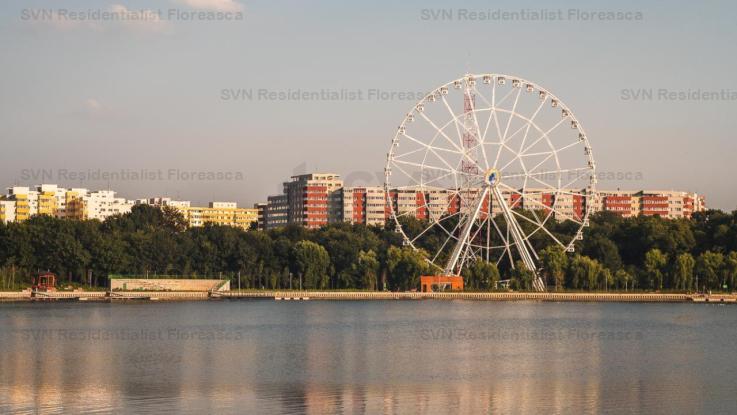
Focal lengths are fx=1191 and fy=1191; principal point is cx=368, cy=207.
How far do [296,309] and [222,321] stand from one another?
1350 cm

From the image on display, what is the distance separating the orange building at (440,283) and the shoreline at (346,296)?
0.77 meters

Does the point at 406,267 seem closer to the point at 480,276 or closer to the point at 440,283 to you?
→ the point at 440,283

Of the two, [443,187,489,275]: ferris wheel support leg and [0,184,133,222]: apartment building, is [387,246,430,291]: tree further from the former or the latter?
[0,184,133,222]: apartment building

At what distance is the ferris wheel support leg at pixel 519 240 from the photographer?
83938 millimetres

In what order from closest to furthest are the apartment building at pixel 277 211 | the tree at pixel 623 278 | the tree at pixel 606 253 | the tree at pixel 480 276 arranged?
the tree at pixel 480 276, the tree at pixel 623 278, the tree at pixel 606 253, the apartment building at pixel 277 211

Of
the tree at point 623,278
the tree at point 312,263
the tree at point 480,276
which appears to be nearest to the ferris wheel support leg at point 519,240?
the tree at point 480,276

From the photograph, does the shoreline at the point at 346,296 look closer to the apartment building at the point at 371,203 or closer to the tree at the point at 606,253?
the tree at the point at 606,253

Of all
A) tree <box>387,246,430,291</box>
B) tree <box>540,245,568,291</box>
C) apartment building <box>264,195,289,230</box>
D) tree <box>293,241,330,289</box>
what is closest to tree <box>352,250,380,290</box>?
tree <box>387,246,430,291</box>

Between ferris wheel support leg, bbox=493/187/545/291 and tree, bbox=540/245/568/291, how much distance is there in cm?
Result: 149

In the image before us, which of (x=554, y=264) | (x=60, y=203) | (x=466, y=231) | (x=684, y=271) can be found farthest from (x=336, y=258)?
(x=60, y=203)

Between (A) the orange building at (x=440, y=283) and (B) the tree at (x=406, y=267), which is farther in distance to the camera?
(B) the tree at (x=406, y=267)

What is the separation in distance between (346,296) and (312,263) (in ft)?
24.6

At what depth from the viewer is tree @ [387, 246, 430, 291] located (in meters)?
95.5

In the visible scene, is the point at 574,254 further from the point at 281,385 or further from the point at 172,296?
the point at 281,385
